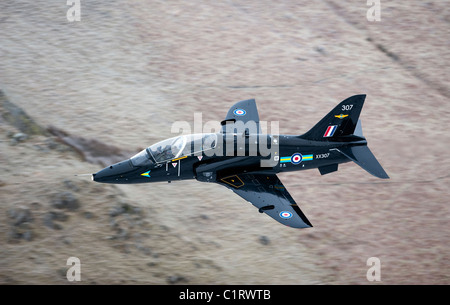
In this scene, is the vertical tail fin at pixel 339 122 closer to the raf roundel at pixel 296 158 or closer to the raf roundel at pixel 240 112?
the raf roundel at pixel 296 158

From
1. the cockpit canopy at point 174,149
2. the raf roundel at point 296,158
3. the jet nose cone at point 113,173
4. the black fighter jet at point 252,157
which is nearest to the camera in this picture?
the jet nose cone at point 113,173

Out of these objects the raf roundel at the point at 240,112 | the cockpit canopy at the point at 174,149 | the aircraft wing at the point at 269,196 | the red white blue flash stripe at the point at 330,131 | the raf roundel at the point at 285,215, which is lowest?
the raf roundel at the point at 285,215

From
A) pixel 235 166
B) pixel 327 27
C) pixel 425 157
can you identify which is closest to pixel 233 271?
pixel 235 166

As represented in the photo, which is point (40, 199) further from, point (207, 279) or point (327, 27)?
point (327, 27)

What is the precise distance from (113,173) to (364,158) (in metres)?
9.51

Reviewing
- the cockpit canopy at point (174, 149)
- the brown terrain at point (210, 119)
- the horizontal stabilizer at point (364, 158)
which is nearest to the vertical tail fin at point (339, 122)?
the horizontal stabilizer at point (364, 158)

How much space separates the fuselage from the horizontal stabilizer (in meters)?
0.24

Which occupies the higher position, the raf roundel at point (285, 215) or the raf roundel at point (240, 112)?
the raf roundel at point (240, 112)

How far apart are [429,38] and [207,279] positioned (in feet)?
73.4

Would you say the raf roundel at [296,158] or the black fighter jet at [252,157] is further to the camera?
the raf roundel at [296,158]

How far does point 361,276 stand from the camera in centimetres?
2091

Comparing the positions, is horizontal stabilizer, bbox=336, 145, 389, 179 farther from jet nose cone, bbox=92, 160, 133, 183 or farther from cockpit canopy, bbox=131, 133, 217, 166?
jet nose cone, bbox=92, 160, 133, 183

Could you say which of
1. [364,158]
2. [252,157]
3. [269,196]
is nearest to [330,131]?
[364,158]

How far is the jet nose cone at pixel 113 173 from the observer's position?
20.8 m
